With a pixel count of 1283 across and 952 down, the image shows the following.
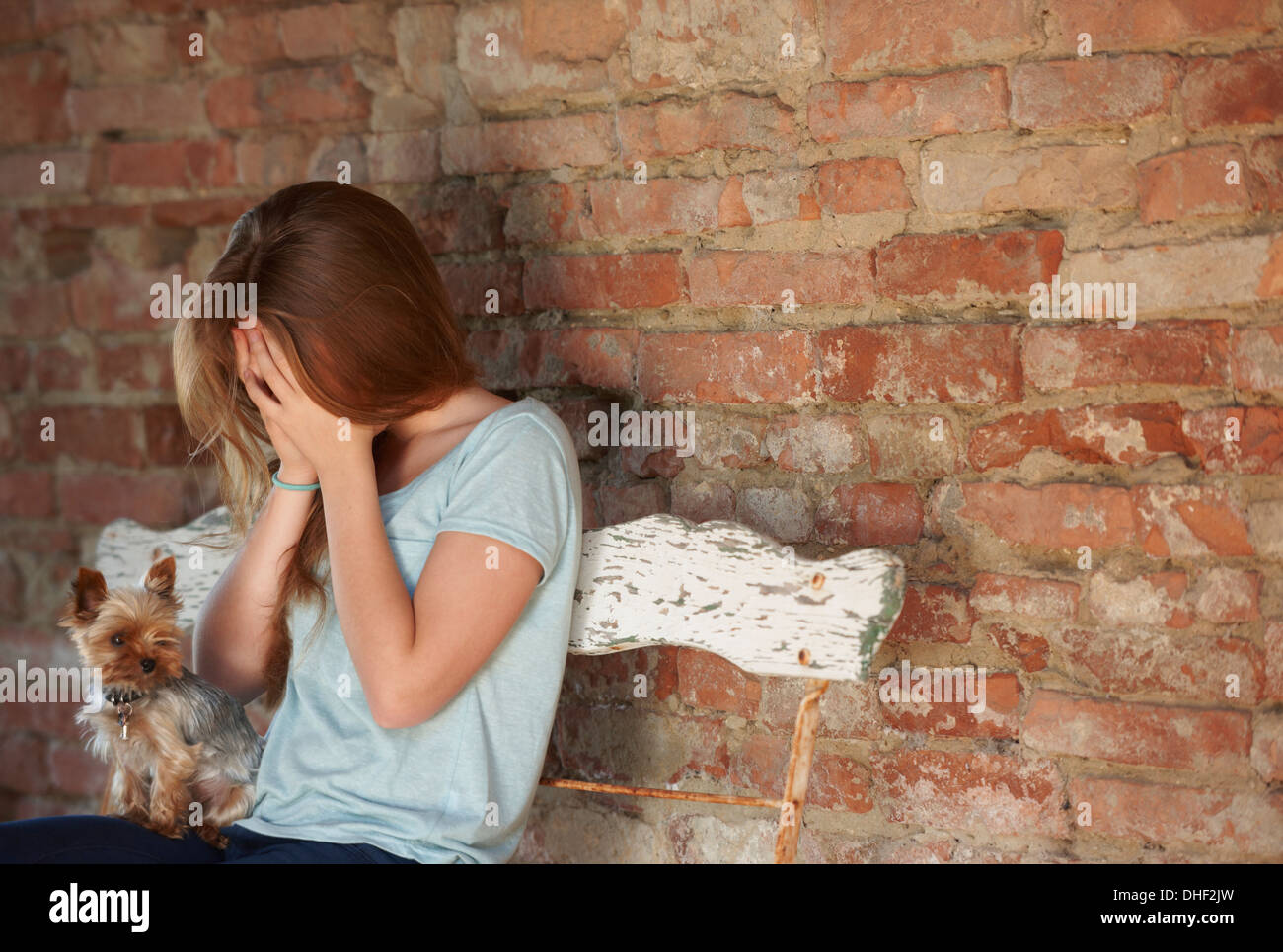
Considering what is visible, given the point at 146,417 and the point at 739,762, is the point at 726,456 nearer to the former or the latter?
the point at 739,762

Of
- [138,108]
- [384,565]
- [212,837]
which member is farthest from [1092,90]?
[138,108]

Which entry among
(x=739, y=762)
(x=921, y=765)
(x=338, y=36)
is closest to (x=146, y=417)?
(x=338, y=36)

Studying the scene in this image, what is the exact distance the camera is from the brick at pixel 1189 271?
121 cm

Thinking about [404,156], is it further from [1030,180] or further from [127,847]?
[127,847]

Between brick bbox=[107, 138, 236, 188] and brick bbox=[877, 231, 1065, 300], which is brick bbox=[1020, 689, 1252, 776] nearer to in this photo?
brick bbox=[877, 231, 1065, 300]

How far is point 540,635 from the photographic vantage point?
1243 mm

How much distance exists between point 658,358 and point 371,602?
521 mm

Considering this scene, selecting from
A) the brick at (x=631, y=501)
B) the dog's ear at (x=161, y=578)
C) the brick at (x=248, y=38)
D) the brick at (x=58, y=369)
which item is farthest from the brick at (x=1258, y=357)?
the brick at (x=58, y=369)

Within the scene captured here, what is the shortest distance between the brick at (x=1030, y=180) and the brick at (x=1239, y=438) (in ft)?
0.83

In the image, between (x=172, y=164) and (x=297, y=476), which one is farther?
(x=172, y=164)

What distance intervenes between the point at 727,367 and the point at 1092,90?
1.70 ft

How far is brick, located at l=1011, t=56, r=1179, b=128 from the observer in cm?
123

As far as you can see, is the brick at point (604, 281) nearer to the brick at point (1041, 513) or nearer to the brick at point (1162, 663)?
the brick at point (1041, 513)

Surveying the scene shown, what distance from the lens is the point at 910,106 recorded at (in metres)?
1.32
